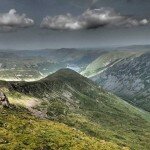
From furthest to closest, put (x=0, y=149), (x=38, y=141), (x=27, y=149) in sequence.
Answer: (x=38, y=141)
(x=27, y=149)
(x=0, y=149)

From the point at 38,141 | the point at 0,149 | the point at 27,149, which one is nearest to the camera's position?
the point at 0,149

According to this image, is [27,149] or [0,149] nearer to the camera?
[0,149]

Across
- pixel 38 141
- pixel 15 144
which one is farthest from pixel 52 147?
pixel 15 144

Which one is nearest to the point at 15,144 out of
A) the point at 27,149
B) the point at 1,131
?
the point at 27,149

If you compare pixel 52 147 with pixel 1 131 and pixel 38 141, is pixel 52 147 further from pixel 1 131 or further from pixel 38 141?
pixel 1 131

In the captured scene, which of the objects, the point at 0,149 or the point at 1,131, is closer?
the point at 0,149

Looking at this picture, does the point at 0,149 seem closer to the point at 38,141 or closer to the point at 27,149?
the point at 27,149

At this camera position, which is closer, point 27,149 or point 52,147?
point 27,149

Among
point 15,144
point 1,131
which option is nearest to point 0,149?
point 15,144
